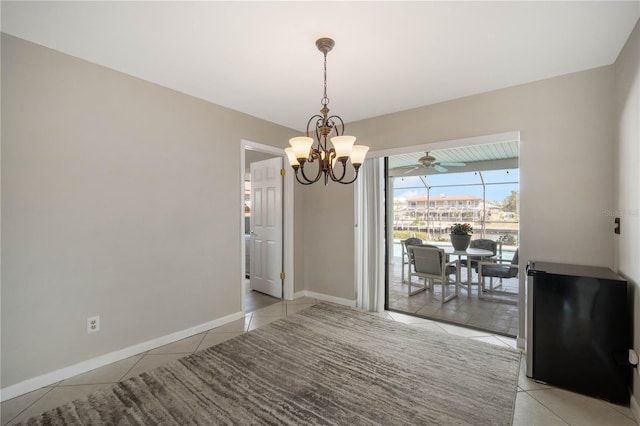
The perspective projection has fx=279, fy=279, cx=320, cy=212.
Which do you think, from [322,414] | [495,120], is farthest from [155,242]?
[495,120]

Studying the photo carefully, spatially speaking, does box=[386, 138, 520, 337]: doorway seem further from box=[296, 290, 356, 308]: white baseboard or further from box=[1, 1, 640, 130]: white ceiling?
box=[1, 1, 640, 130]: white ceiling

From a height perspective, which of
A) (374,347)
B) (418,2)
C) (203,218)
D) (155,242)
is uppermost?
(418,2)

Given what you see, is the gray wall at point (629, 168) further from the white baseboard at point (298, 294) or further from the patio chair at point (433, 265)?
the white baseboard at point (298, 294)

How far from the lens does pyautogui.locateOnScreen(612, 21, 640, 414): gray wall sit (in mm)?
1794

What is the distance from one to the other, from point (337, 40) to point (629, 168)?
7.36 ft

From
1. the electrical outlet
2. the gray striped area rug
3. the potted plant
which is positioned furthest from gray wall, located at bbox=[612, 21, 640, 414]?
the electrical outlet

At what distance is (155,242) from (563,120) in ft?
13.0

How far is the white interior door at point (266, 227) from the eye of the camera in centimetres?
416

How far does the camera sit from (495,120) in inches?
112

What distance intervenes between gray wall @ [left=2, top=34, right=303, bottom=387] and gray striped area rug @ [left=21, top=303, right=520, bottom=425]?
560mm

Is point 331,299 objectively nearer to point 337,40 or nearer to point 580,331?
point 580,331

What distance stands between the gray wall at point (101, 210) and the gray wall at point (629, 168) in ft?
11.5

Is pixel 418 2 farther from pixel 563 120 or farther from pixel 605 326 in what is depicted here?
pixel 605 326

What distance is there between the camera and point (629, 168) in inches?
76.7
